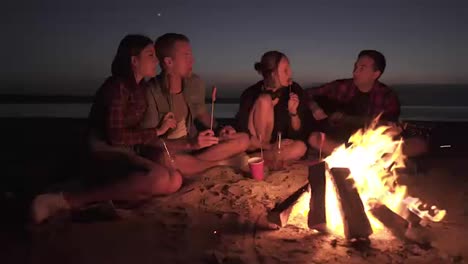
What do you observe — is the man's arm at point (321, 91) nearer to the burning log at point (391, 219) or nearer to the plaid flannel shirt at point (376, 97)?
the plaid flannel shirt at point (376, 97)

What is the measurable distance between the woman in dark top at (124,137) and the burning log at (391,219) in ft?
6.43

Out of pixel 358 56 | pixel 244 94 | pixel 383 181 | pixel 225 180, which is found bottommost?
pixel 225 180

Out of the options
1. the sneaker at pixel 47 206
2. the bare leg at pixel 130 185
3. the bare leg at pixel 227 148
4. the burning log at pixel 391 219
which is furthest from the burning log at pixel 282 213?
the sneaker at pixel 47 206

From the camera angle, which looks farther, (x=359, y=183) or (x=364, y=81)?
(x=364, y=81)

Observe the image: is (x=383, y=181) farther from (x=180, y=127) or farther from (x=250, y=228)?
(x=180, y=127)

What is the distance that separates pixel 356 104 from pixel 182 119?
2360 mm

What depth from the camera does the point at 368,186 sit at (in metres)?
4.20

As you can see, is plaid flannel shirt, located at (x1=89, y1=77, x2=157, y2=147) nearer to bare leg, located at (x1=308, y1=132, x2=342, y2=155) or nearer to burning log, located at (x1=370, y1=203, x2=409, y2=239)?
burning log, located at (x1=370, y1=203, x2=409, y2=239)

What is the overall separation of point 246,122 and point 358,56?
1.70m

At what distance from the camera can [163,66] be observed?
17.2 feet

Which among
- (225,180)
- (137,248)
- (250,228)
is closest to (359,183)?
(250,228)

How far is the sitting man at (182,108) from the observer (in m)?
4.97

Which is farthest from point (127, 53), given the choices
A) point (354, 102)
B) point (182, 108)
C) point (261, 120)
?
point (354, 102)

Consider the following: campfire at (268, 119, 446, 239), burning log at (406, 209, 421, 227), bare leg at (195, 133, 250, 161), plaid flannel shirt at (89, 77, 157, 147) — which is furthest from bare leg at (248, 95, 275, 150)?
burning log at (406, 209, 421, 227)
